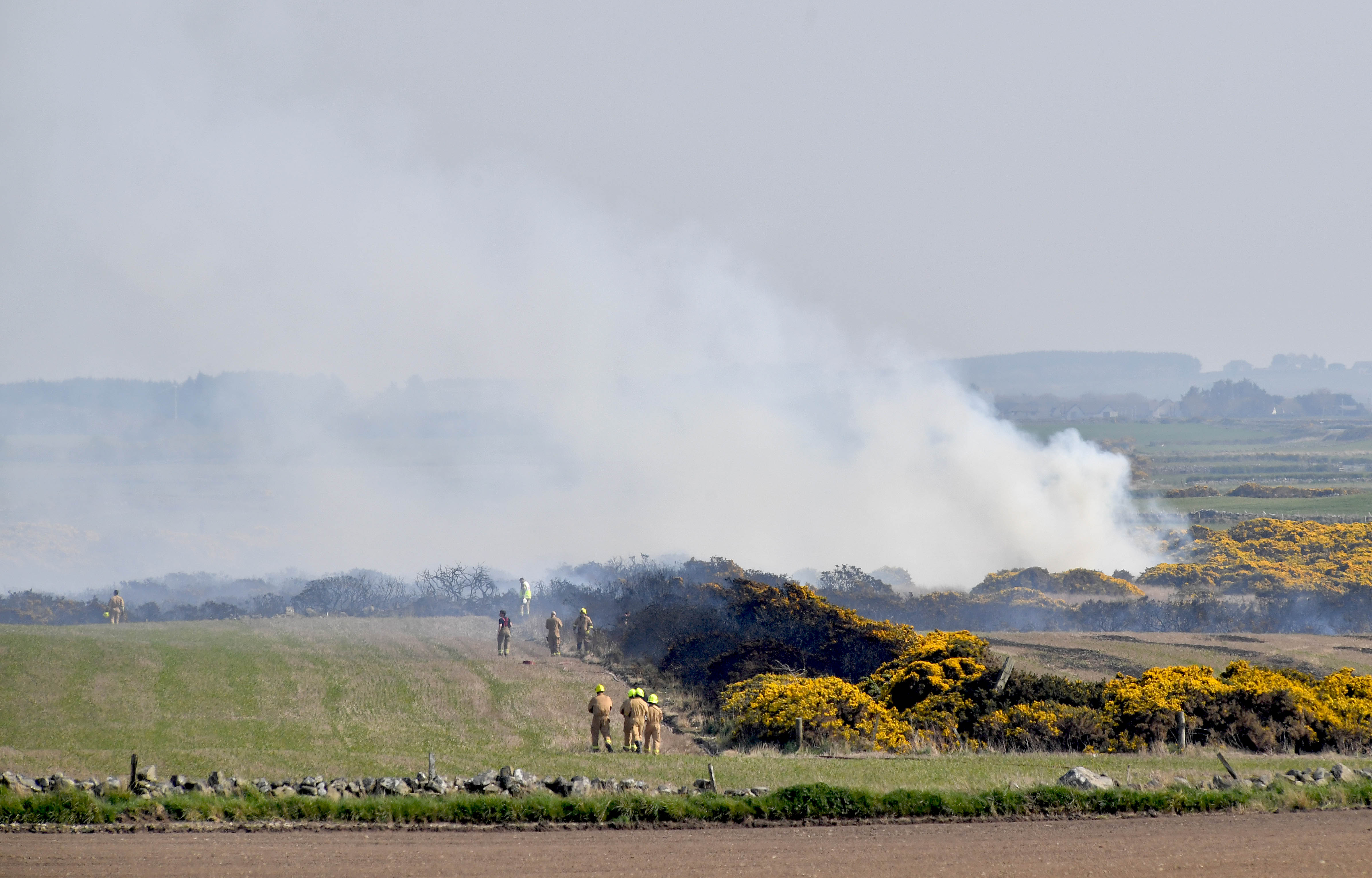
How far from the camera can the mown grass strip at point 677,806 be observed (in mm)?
15023

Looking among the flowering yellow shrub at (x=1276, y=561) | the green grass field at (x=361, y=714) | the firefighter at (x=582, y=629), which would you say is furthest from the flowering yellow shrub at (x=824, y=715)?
the flowering yellow shrub at (x=1276, y=561)

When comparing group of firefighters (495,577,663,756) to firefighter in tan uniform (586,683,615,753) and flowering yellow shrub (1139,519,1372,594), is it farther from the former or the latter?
flowering yellow shrub (1139,519,1372,594)

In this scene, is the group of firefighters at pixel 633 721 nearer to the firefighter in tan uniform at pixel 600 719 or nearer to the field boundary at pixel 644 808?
the firefighter in tan uniform at pixel 600 719

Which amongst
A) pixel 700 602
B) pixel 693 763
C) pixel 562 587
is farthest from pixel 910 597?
pixel 693 763

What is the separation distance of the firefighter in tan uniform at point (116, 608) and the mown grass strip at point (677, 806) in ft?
101

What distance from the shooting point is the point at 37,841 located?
1384cm

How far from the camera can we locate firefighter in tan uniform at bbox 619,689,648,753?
71.9 ft

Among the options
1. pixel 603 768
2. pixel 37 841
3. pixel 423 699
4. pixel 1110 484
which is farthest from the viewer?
pixel 1110 484

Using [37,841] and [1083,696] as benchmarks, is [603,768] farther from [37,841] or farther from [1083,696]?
[1083,696]

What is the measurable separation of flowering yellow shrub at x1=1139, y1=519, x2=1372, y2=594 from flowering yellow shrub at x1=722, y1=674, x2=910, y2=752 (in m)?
32.2

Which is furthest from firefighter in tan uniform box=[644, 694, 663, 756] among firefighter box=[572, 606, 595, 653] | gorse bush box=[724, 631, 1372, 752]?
firefighter box=[572, 606, 595, 653]

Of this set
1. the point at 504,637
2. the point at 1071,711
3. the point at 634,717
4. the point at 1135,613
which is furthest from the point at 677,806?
the point at 1135,613

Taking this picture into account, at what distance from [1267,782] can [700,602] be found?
2841cm

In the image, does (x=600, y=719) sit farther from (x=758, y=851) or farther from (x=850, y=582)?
(x=850, y=582)
